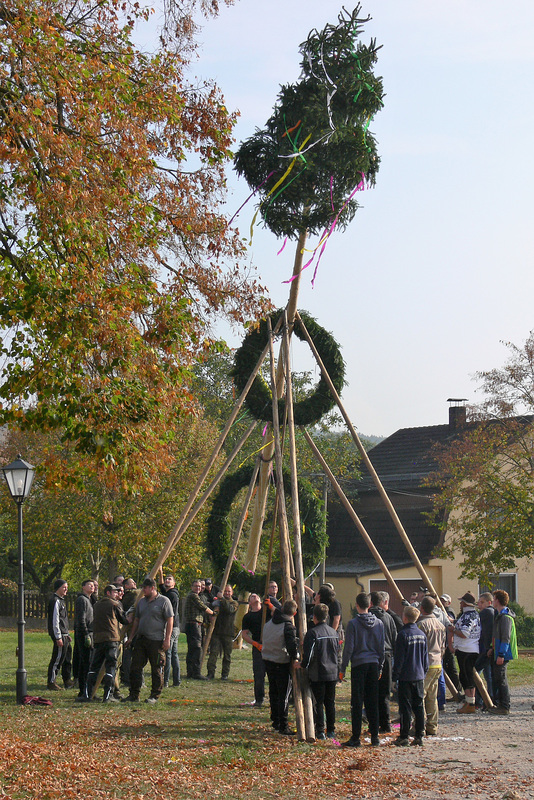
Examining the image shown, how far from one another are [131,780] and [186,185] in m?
7.98

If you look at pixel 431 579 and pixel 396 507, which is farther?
pixel 396 507

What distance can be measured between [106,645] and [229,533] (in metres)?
6.00

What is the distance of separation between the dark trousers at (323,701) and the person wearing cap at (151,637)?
2.49 meters

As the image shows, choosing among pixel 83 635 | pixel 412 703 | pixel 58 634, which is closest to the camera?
pixel 412 703

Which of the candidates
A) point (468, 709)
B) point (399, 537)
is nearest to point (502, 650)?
point (468, 709)

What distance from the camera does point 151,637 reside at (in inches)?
475

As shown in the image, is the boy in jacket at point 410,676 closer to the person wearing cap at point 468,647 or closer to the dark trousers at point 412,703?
the dark trousers at point 412,703

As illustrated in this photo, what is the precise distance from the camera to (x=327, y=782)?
816 cm

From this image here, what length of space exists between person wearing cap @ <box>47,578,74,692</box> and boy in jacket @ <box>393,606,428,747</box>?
5.29 metres

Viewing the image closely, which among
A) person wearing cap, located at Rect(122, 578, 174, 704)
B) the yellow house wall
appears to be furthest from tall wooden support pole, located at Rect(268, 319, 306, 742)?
the yellow house wall

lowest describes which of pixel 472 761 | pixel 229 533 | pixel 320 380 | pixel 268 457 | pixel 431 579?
pixel 472 761

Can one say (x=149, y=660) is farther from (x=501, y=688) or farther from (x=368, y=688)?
(x=501, y=688)

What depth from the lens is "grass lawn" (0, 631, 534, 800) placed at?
7.64 meters

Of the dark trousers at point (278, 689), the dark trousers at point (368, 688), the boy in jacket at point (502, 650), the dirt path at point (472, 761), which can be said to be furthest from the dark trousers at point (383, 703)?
the boy in jacket at point (502, 650)
